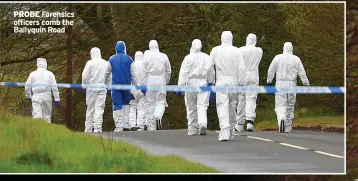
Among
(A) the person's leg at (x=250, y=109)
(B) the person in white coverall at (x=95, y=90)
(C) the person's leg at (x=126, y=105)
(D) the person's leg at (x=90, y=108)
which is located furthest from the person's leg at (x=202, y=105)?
(D) the person's leg at (x=90, y=108)

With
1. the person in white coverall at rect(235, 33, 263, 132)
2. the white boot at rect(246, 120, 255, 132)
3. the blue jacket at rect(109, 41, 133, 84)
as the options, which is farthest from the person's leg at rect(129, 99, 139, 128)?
the white boot at rect(246, 120, 255, 132)

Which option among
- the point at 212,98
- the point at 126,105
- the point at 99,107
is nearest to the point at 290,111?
the point at 212,98

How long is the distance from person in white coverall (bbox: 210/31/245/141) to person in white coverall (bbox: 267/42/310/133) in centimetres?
82

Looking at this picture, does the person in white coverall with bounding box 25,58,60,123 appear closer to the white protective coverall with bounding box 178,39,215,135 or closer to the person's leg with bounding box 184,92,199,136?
the white protective coverall with bounding box 178,39,215,135

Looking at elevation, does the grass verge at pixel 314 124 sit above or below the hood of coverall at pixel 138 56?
below

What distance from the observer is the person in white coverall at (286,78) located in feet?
59.5

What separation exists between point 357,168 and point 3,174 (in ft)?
16.6

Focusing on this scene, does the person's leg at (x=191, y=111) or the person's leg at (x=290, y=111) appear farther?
the person's leg at (x=191, y=111)

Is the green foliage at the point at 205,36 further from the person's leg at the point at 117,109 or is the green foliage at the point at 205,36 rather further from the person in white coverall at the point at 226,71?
the person in white coverall at the point at 226,71

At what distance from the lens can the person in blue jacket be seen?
744 inches

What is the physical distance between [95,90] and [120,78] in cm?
49

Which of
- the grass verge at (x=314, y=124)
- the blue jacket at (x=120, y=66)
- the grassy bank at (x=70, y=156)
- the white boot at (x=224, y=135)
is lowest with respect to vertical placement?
the grassy bank at (x=70, y=156)

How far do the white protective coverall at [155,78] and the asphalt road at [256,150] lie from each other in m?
1.43

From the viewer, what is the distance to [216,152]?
1678 cm
